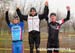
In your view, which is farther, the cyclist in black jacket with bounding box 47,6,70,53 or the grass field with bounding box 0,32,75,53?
the grass field with bounding box 0,32,75,53

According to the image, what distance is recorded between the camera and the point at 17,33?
5.94 m

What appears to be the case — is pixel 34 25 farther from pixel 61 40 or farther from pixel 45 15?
pixel 61 40

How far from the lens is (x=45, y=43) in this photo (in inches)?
236

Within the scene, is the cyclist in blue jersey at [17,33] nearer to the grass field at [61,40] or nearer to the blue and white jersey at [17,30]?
the blue and white jersey at [17,30]

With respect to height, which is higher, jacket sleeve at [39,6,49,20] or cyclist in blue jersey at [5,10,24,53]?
jacket sleeve at [39,6,49,20]

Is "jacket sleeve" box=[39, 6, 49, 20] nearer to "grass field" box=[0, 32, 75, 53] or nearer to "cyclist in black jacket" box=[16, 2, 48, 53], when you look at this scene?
"cyclist in black jacket" box=[16, 2, 48, 53]

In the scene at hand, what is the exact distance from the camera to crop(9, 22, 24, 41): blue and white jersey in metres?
5.94

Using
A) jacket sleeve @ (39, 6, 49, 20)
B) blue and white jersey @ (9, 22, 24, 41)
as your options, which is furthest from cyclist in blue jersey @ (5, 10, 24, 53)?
jacket sleeve @ (39, 6, 49, 20)

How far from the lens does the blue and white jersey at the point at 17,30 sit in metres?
5.94

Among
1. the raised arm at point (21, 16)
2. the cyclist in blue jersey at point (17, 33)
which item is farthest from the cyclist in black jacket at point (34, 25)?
the cyclist in blue jersey at point (17, 33)

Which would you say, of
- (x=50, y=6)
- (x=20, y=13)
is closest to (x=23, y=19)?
(x=20, y=13)

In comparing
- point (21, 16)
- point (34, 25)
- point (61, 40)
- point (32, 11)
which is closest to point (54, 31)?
point (61, 40)

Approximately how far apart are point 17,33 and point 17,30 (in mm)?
52

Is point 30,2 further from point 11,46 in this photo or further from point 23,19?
point 11,46
